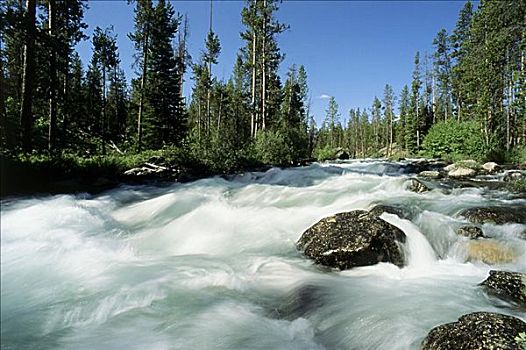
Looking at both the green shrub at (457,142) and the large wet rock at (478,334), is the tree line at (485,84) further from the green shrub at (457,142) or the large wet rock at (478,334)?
the large wet rock at (478,334)

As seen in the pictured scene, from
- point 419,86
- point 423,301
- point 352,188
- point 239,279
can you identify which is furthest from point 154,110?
point 419,86

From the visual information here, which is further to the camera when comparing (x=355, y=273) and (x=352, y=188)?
(x=352, y=188)

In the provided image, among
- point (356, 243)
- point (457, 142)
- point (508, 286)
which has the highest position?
point (457, 142)

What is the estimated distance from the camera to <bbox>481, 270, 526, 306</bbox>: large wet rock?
14.6 feet

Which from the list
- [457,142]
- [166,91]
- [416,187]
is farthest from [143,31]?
[457,142]

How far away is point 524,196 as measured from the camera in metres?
10.2

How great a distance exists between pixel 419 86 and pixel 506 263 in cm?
6321

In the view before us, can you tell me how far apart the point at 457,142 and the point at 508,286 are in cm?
2838

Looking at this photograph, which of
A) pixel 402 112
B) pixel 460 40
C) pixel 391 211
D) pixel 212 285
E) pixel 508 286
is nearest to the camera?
pixel 508 286

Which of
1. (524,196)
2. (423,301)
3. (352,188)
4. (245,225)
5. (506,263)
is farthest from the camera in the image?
(352,188)

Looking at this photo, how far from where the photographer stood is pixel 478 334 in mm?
3061

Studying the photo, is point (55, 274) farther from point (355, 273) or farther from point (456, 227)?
point (456, 227)

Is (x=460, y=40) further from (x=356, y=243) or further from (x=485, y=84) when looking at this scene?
(x=356, y=243)

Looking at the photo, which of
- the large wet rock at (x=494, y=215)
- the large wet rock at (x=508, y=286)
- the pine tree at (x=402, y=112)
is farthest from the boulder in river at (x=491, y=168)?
the pine tree at (x=402, y=112)
